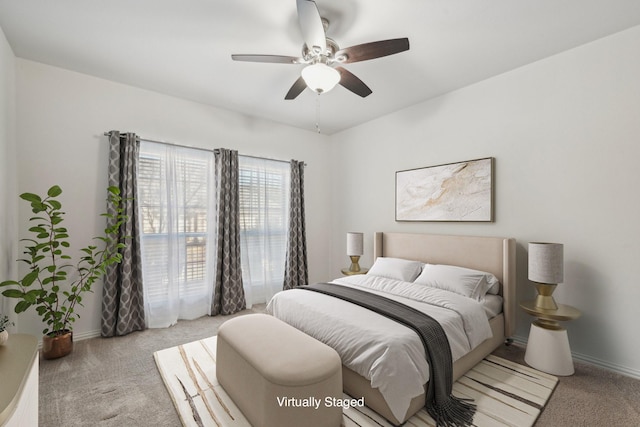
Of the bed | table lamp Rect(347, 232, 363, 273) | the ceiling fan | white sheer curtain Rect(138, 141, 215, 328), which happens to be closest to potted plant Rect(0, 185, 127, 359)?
white sheer curtain Rect(138, 141, 215, 328)

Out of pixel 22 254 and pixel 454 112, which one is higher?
pixel 454 112

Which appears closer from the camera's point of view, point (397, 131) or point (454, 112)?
point (454, 112)

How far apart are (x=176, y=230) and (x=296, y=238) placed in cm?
169

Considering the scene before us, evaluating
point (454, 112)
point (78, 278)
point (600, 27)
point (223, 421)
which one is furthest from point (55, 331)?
point (600, 27)

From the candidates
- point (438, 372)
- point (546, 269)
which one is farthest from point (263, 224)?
point (546, 269)

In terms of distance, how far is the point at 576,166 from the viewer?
2.47m

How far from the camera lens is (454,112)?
3295 millimetres

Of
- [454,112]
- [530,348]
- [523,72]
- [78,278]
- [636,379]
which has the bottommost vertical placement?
[636,379]

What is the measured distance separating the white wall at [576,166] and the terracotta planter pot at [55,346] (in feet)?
13.1

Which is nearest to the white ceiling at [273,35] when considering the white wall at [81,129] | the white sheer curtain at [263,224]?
the white wall at [81,129]

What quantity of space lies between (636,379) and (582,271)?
85 centimetres

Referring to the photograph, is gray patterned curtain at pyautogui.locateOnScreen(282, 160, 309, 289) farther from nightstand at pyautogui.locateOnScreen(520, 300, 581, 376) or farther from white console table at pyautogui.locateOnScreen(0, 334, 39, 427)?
white console table at pyautogui.locateOnScreen(0, 334, 39, 427)

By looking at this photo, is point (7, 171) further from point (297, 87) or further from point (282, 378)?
point (282, 378)

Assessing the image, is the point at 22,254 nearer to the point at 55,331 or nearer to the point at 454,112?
the point at 55,331
